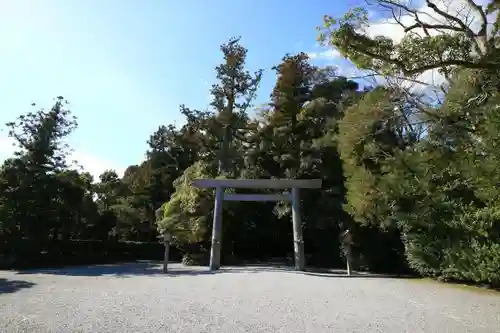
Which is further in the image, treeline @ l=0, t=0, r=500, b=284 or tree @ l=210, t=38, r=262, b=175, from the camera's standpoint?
tree @ l=210, t=38, r=262, b=175

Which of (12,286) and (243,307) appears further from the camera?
(12,286)

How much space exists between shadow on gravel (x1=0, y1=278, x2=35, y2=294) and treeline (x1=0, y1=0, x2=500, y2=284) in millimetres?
5372

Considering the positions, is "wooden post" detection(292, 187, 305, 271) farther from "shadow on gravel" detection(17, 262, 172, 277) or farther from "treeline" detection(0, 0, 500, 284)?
"shadow on gravel" detection(17, 262, 172, 277)

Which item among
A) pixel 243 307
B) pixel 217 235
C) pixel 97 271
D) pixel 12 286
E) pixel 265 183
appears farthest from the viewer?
pixel 265 183

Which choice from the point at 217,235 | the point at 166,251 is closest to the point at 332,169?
Result: the point at 217,235

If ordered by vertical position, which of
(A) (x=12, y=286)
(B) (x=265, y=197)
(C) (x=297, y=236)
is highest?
(B) (x=265, y=197)

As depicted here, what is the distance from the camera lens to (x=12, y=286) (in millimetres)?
7727

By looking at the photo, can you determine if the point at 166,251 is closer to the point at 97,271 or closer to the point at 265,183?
the point at 97,271

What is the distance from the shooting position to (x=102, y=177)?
82.6 feet

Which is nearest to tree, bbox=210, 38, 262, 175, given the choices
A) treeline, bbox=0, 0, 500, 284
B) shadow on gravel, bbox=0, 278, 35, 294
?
treeline, bbox=0, 0, 500, 284

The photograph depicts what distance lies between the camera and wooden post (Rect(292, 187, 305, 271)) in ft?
37.8

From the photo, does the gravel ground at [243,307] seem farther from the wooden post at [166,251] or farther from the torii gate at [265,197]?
the torii gate at [265,197]

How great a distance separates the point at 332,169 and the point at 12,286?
10067 millimetres

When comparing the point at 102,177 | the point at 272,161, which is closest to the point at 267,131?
the point at 272,161
